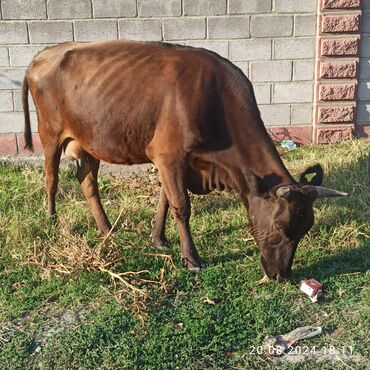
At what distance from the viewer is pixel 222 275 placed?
422 cm

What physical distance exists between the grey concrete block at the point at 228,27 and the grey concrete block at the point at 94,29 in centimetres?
115

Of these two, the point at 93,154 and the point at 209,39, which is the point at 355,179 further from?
the point at 93,154

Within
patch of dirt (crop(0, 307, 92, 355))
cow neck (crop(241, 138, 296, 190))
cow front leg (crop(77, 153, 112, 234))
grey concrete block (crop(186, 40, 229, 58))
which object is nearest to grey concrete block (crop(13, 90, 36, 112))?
grey concrete block (crop(186, 40, 229, 58))

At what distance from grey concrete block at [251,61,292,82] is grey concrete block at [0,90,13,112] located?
2982 mm

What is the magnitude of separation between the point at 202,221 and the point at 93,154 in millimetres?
1189

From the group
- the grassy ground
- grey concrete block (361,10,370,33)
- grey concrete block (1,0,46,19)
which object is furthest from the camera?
grey concrete block (361,10,370,33)

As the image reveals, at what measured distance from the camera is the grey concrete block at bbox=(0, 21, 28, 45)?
21.4 ft

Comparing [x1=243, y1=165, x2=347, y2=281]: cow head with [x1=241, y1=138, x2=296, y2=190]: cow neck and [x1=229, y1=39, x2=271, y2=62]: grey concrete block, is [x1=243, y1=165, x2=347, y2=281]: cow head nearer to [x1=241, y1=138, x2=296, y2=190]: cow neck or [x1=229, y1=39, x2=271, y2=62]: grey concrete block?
[x1=241, y1=138, x2=296, y2=190]: cow neck

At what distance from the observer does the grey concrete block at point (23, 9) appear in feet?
21.2

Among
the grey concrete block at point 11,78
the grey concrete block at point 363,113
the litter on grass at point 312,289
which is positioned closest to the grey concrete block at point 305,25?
the grey concrete block at point 363,113

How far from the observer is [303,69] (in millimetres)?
7000

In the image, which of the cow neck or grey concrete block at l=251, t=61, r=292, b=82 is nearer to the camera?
the cow neck

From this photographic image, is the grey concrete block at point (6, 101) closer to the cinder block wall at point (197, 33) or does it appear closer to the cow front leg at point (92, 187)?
the cinder block wall at point (197, 33)

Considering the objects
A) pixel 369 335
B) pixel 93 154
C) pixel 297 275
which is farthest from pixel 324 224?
pixel 93 154
